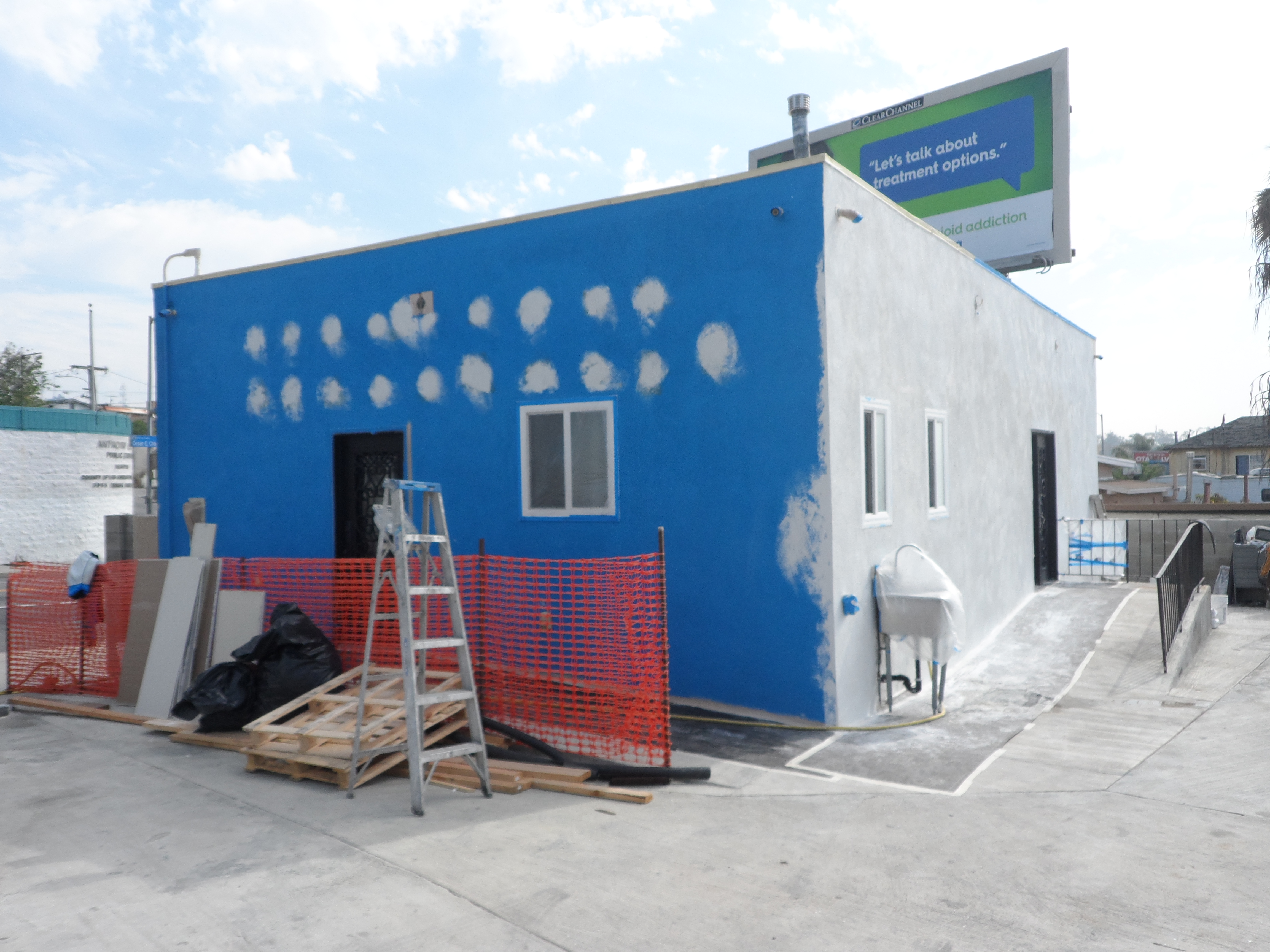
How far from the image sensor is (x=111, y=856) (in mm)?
4668

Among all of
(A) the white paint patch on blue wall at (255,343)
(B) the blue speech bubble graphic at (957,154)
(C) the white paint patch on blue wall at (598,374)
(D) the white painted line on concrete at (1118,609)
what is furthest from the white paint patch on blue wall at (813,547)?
(B) the blue speech bubble graphic at (957,154)

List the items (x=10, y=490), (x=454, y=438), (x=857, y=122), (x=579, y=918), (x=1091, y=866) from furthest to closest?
1. (x=10, y=490)
2. (x=857, y=122)
3. (x=454, y=438)
4. (x=1091, y=866)
5. (x=579, y=918)

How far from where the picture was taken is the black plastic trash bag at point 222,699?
6895 millimetres

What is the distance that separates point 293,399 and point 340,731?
536 centimetres

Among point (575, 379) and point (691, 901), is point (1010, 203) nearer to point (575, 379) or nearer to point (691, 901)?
point (575, 379)

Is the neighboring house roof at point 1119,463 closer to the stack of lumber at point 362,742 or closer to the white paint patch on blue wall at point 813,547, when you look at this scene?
the white paint patch on blue wall at point 813,547

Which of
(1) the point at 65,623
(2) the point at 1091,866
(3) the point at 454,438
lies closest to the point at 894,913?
(2) the point at 1091,866

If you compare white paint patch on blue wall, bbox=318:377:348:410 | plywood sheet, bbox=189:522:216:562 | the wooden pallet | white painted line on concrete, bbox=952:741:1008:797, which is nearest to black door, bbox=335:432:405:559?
white paint patch on blue wall, bbox=318:377:348:410

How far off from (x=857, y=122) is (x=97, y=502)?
2248 cm

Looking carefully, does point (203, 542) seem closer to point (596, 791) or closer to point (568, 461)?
point (568, 461)

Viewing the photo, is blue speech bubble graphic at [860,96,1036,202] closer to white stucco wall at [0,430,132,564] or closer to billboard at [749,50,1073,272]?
billboard at [749,50,1073,272]

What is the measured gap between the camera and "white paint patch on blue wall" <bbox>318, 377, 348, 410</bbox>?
10.0 metres

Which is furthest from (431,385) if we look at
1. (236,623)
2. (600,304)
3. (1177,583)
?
(1177,583)

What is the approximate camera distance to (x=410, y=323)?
31.1 ft
